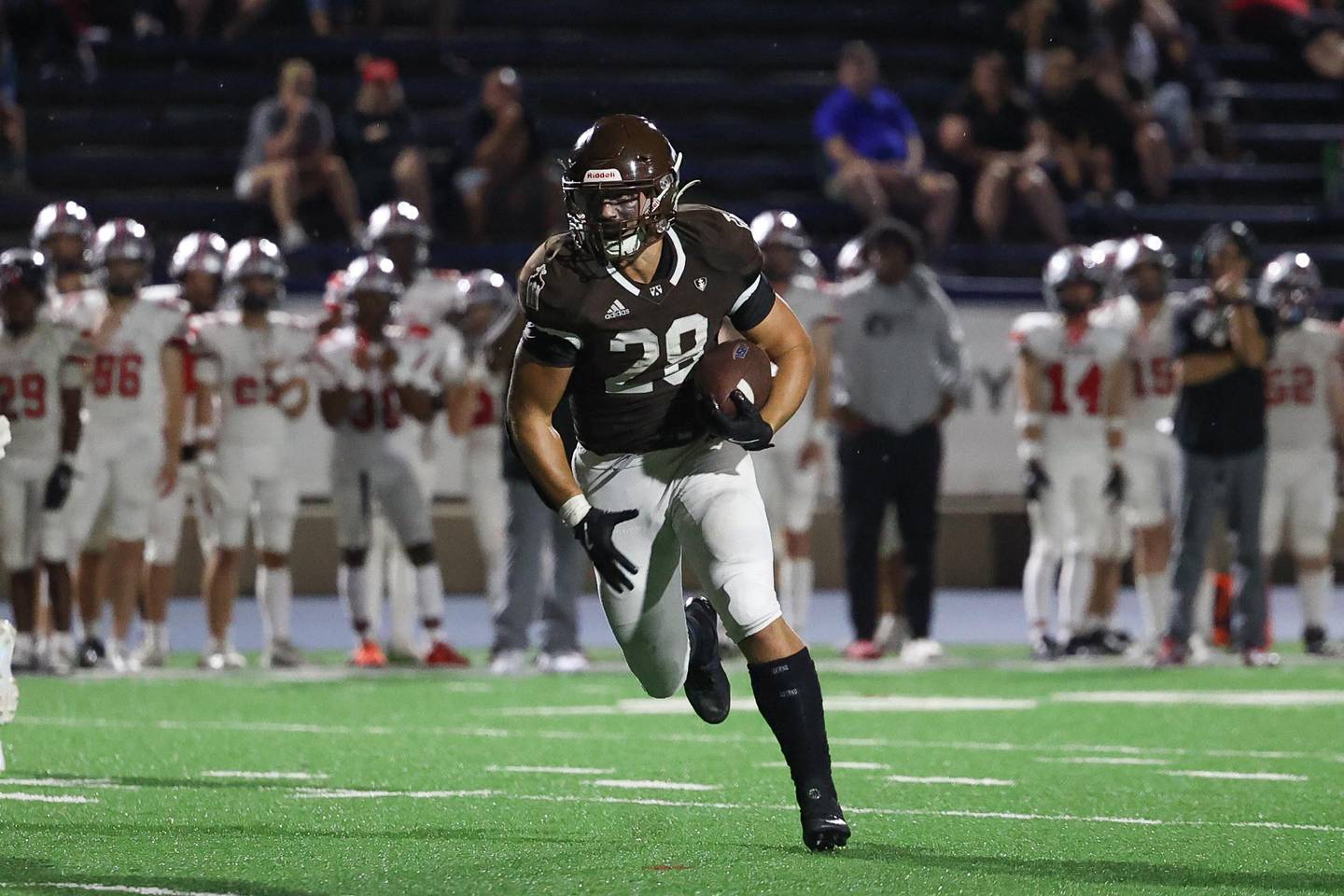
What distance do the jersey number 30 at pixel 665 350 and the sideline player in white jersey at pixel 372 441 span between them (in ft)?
19.6

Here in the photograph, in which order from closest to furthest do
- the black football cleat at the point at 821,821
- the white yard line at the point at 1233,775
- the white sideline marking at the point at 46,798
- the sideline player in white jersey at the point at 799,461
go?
the black football cleat at the point at 821,821 < the white sideline marking at the point at 46,798 < the white yard line at the point at 1233,775 < the sideline player in white jersey at the point at 799,461

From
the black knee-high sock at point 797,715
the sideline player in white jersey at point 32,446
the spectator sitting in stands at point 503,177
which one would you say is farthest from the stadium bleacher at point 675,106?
the black knee-high sock at point 797,715

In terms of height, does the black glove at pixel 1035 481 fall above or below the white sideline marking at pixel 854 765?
above

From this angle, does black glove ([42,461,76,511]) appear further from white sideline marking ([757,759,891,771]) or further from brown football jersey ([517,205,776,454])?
brown football jersey ([517,205,776,454])

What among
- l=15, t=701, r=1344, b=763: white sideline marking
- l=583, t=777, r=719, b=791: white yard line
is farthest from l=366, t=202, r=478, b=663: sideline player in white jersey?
l=583, t=777, r=719, b=791: white yard line

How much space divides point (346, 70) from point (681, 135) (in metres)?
2.82

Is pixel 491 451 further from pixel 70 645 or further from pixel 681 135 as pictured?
pixel 681 135

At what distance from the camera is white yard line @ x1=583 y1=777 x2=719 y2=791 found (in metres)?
6.65

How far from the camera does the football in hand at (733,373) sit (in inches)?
216


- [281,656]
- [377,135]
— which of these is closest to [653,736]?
[281,656]

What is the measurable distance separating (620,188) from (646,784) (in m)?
2.13

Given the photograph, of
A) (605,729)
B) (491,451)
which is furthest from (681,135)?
(605,729)

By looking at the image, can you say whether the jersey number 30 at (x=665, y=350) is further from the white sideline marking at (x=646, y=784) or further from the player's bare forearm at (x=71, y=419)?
the player's bare forearm at (x=71, y=419)

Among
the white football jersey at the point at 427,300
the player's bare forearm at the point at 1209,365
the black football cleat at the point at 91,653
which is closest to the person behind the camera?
the player's bare forearm at the point at 1209,365
